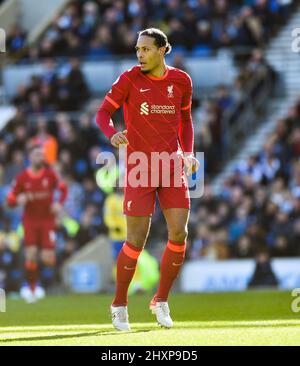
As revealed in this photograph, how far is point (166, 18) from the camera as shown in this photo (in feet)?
87.6

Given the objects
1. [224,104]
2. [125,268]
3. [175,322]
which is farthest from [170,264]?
[224,104]

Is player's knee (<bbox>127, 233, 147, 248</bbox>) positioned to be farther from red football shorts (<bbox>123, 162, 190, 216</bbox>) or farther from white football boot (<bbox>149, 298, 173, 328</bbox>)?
white football boot (<bbox>149, 298, 173, 328</bbox>)

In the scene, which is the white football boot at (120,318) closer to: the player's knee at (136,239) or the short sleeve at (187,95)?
the player's knee at (136,239)

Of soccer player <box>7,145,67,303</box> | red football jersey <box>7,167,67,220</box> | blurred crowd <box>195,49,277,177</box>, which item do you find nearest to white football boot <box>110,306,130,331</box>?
soccer player <box>7,145,67,303</box>

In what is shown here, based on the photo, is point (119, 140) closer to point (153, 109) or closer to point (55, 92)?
point (153, 109)

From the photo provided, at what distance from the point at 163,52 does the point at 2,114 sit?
16.2 metres

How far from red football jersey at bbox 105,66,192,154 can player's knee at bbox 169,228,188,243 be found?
673 mm

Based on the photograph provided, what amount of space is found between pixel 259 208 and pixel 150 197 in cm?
1145

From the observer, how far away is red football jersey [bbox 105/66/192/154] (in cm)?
1050

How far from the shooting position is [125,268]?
10.5m

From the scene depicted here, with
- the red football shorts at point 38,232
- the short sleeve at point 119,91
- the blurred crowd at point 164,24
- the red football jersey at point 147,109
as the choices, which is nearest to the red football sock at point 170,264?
the red football jersey at point 147,109
